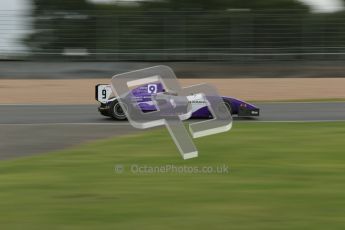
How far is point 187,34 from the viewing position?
2784cm

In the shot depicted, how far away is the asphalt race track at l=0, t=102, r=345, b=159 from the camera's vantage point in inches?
415

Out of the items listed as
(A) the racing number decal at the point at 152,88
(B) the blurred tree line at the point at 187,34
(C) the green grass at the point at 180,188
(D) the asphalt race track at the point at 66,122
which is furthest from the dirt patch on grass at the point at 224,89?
(C) the green grass at the point at 180,188

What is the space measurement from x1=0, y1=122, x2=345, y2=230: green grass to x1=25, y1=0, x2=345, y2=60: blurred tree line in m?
17.5

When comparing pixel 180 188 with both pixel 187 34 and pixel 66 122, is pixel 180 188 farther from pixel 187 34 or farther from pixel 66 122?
pixel 187 34

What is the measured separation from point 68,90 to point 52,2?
38.0 feet

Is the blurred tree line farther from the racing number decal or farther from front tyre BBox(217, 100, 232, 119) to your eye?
the racing number decal

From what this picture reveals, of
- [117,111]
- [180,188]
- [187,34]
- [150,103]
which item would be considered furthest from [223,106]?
[187,34]

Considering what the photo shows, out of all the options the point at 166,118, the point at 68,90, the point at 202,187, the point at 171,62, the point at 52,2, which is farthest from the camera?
the point at 52,2

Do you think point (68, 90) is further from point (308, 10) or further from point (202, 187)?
point (202, 187)

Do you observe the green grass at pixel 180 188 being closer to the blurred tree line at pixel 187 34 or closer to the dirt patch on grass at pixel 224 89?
the dirt patch on grass at pixel 224 89

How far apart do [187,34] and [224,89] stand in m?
6.51

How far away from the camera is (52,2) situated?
31.8 meters

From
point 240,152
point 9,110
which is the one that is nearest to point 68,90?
point 9,110

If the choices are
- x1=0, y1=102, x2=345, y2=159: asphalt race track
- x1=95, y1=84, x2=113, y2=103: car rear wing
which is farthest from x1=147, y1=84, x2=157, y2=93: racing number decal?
x1=95, y1=84, x2=113, y2=103: car rear wing
